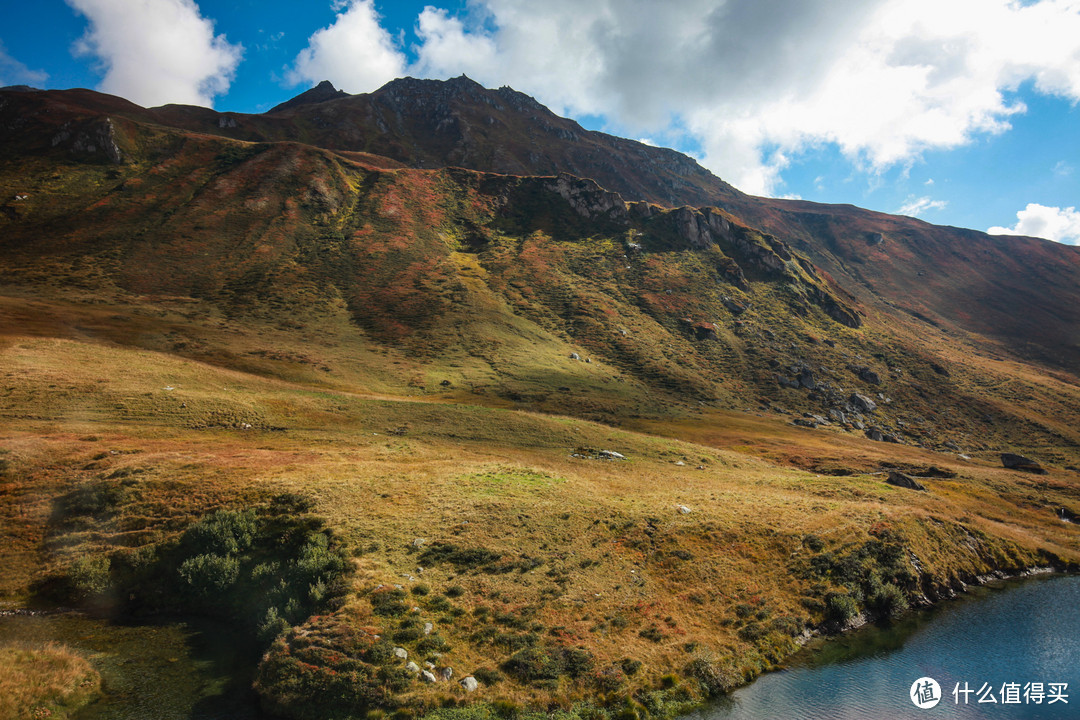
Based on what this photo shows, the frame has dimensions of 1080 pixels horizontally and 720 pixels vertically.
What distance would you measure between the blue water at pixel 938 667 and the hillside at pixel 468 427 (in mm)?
1676

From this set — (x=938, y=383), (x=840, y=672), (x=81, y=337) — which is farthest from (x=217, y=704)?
(x=938, y=383)

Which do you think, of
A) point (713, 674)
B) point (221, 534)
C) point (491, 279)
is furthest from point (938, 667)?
point (491, 279)

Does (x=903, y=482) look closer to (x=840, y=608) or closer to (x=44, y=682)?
(x=840, y=608)

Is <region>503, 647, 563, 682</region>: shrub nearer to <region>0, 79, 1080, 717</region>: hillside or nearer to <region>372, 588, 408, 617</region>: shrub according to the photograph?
<region>0, 79, 1080, 717</region>: hillside

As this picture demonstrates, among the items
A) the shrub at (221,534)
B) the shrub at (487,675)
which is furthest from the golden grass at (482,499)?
the shrub at (221,534)

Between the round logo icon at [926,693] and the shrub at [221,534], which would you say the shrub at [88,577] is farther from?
the round logo icon at [926,693]

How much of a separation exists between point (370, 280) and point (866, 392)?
5044 inches

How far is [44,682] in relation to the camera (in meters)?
19.1

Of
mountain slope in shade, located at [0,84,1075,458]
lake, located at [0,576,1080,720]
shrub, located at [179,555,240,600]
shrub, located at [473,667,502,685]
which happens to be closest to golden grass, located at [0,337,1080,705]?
shrub, located at [473,667,502,685]

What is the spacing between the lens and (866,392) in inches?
4481

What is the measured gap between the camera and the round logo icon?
23.3 metres

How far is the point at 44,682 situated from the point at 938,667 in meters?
43.5

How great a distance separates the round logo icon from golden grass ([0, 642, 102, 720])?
37.8 m

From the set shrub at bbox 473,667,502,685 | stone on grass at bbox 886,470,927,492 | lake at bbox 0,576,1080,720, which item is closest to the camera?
lake at bbox 0,576,1080,720
